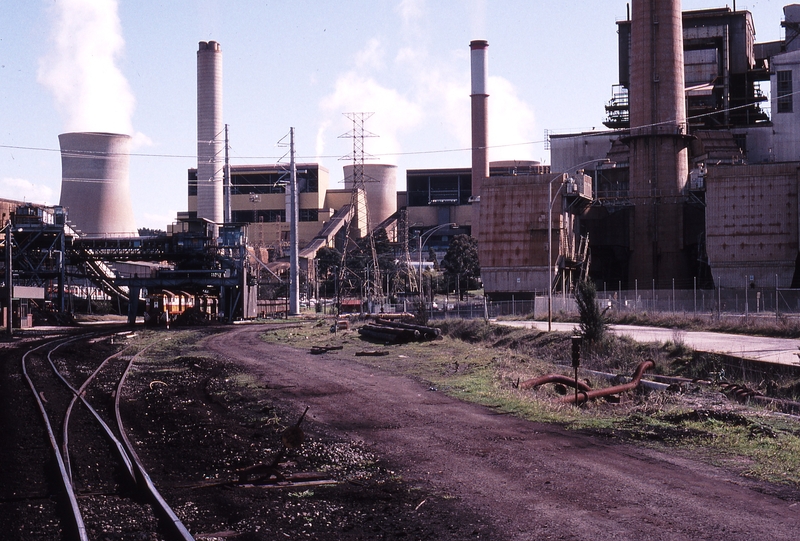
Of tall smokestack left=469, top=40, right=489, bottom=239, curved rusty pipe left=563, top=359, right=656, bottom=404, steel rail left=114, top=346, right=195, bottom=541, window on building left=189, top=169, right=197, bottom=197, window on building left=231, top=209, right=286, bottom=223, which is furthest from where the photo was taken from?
window on building left=231, top=209, right=286, bottom=223

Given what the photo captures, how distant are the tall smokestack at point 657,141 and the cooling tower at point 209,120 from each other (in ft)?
142

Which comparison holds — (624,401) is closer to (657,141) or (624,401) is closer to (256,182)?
(657,141)

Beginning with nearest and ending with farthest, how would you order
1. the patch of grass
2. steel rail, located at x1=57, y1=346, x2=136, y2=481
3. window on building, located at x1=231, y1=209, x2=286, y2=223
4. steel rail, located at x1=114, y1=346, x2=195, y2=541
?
steel rail, located at x1=114, y1=346, x2=195, y2=541
steel rail, located at x1=57, y1=346, x2=136, y2=481
the patch of grass
window on building, located at x1=231, y1=209, x2=286, y2=223

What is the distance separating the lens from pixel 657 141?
6225 centimetres

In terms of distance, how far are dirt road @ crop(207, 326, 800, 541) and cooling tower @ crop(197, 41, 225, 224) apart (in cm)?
7423

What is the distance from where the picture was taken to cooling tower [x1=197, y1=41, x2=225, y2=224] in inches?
3371

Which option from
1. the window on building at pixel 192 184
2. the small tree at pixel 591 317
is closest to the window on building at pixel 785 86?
the small tree at pixel 591 317

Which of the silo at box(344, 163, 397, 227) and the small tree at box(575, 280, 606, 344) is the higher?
the silo at box(344, 163, 397, 227)

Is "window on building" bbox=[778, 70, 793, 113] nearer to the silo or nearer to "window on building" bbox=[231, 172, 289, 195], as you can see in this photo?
the silo

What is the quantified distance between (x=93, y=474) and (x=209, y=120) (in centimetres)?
8020

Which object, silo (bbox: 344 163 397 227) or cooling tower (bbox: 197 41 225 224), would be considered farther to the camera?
silo (bbox: 344 163 397 227)

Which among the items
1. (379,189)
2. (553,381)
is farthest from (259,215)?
(553,381)

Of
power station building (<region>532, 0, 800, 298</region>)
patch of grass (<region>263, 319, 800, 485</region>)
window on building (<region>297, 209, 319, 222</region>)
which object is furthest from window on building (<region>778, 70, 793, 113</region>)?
window on building (<region>297, 209, 319, 222</region>)

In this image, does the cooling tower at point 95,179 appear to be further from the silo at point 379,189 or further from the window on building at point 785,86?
the window on building at point 785,86
